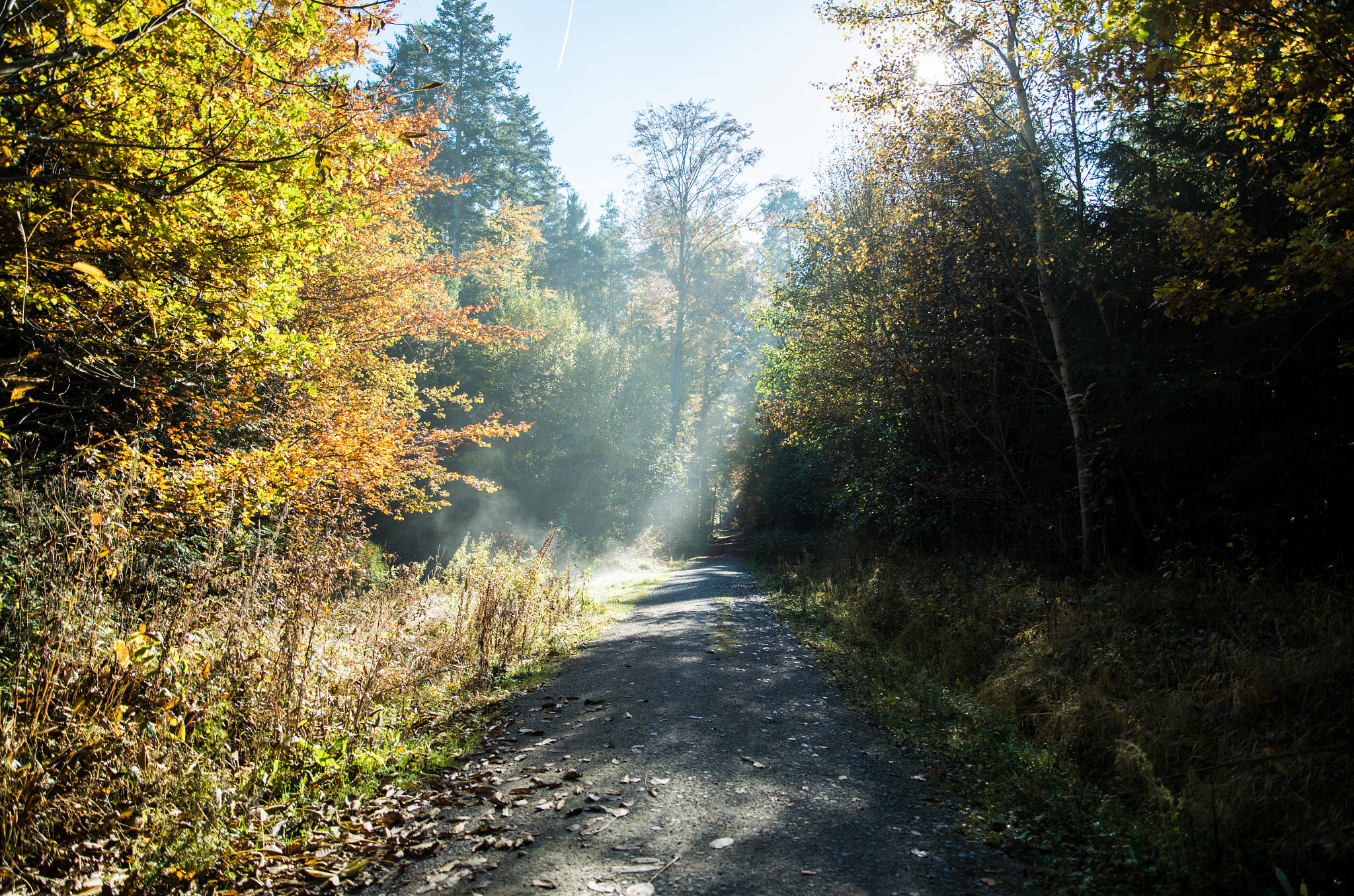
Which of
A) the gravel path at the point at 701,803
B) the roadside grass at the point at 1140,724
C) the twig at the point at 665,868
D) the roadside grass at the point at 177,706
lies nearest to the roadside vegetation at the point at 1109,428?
the roadside grass at the point at 1140,724

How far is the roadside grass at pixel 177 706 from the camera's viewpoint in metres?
3.19

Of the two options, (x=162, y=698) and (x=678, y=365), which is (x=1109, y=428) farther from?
(x=678, y=365)

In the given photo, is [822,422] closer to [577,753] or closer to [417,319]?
[417,319]

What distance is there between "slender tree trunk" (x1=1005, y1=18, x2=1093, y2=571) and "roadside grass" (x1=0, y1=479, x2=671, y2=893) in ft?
26.9

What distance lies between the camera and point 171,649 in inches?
159

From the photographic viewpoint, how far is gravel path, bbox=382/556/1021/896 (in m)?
3.21

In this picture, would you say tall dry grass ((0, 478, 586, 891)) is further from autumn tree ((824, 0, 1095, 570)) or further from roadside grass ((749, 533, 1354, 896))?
autumn tree ((824, 0, 1095, 570))

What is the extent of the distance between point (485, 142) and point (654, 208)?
33.3 ft

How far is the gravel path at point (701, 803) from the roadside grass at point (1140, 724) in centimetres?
44

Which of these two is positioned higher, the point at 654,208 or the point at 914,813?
the point at 654,208

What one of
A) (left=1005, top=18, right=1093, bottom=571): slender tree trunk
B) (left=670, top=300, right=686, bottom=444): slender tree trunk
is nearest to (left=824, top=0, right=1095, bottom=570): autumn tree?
(left=1005, top=18, right=1093, bottom=571): slender tree trunk

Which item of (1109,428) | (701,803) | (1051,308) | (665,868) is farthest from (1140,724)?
(1051,308)

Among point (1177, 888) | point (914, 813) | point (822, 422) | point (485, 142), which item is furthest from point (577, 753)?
point (485, 142)

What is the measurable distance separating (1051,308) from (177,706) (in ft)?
35.4
